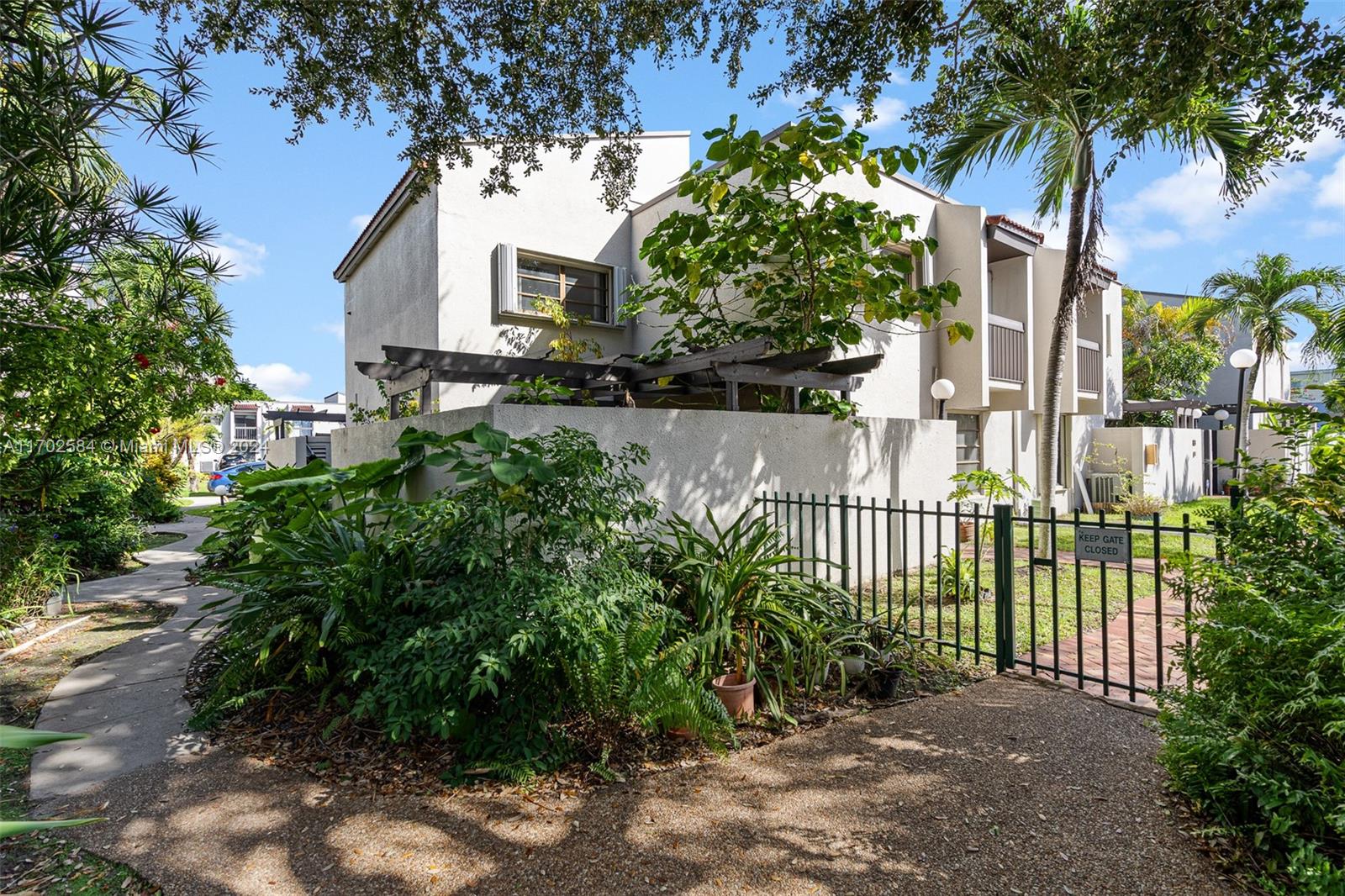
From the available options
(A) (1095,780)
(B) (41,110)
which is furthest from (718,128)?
(A) (1095,780)

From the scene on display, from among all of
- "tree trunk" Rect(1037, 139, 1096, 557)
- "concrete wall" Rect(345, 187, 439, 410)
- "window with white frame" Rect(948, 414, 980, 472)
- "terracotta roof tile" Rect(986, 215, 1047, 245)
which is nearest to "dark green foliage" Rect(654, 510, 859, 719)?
"tree trunk" Rect(1037, 139, 1096, 557)

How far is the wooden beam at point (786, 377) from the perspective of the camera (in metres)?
6.74

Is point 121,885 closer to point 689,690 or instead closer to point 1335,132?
point 689,690

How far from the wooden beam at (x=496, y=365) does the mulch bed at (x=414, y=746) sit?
122 inches

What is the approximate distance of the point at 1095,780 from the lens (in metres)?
3.40

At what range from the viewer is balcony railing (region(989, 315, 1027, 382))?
12672 mm

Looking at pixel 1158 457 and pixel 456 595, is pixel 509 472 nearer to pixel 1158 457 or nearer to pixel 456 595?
pixel 456 595

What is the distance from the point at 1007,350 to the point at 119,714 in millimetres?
14108

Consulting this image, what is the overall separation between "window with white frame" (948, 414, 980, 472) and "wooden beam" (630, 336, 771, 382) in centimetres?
851

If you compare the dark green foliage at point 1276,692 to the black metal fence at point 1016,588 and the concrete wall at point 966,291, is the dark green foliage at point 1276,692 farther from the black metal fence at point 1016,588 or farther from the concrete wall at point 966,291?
the concrete wall at point 966,291

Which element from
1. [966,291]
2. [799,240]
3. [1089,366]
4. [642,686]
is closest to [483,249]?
[799,240]

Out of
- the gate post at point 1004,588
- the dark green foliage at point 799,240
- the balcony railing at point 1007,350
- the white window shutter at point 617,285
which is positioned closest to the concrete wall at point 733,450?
the dark green foliage at point 799,240

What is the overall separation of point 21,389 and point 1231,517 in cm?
896

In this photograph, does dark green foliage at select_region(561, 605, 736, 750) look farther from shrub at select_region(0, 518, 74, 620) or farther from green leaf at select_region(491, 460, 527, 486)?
shrub at select_region(0, 518, 74, 620)
